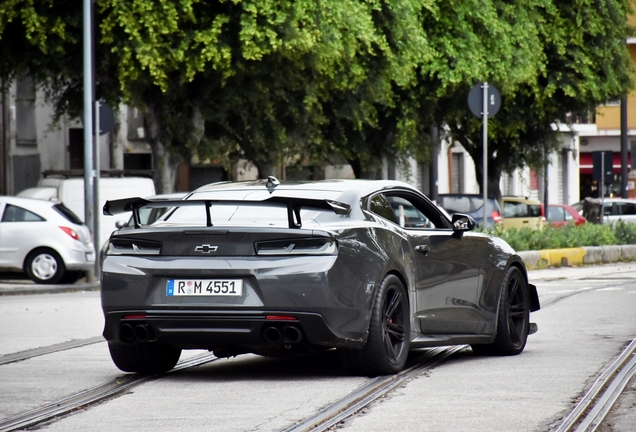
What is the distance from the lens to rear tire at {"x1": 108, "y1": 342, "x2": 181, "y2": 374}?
9500mm

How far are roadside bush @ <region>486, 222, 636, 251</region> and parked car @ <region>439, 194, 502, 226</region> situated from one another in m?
2.90

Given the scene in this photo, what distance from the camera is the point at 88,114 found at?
2392 centimetres

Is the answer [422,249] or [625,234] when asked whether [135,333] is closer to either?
[422,249]

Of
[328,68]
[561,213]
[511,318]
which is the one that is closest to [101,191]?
[328,68]

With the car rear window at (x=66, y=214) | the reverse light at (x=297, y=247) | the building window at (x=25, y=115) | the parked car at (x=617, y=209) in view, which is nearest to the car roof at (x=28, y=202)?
the car rear window at (x=66, y=214)

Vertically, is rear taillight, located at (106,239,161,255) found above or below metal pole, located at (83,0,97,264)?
below

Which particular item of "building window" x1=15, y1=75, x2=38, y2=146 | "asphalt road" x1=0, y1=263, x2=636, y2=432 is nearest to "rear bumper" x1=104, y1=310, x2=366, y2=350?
"asphalt road" x1=0, y1=263, x2=636, y2=432

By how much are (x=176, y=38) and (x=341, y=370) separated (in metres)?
16.1

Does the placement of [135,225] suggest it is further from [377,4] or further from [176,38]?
[377,4]

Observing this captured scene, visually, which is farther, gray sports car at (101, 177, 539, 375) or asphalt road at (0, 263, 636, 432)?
gray sports car at (101, 177, 539, 375)

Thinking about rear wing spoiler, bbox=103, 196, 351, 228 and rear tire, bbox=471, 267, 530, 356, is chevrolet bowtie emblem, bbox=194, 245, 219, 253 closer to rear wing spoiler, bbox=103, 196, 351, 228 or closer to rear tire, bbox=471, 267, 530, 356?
rear wing spoiler, bbox=103, 196, 351, 228

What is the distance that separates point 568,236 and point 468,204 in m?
5.84

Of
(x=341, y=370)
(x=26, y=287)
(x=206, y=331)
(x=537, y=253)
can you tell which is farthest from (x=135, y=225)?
(x=537, y=253)

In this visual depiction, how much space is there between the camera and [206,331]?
8.77m
